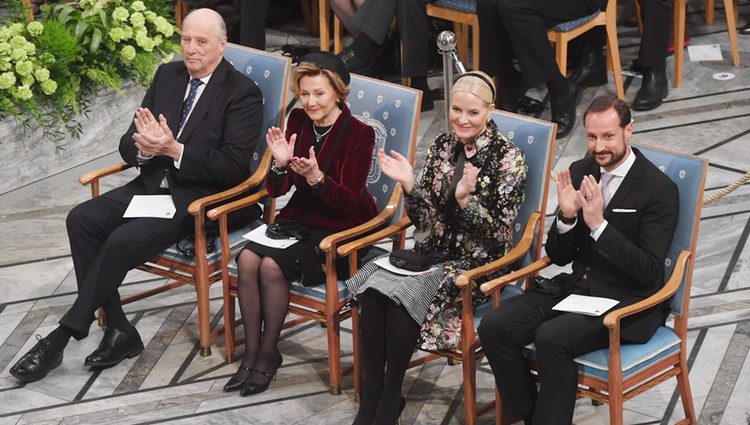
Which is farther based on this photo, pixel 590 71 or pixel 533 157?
pixel 590 71

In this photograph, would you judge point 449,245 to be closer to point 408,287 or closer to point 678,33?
point 408,287

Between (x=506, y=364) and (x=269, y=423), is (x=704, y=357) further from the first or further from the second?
(x=269, y=423)

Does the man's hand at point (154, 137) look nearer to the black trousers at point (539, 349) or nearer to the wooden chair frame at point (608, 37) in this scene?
the black trousers at point (539, 349)

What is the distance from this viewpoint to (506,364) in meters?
3.91

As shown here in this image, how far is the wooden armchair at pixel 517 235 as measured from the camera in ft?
13.2

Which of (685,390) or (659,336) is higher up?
(659,336)

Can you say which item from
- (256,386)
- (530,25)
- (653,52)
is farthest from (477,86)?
(653,52)

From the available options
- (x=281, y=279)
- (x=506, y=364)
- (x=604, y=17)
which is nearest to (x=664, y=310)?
(x=506, y=364)

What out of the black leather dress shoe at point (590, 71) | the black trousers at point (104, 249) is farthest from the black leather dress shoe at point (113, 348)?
the black leather dress shoe at point (590, 71)

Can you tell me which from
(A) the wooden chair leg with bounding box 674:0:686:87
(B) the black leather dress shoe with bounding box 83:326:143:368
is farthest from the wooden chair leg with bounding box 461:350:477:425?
(A) the wooden chair leg with bounding box 674:0:686:87

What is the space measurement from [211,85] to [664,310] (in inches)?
76.8

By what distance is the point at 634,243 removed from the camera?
3902mm

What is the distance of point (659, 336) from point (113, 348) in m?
2.02

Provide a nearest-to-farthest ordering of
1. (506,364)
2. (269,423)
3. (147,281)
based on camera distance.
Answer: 1. (506,364)
2. (269,423)
3. (147,281)
